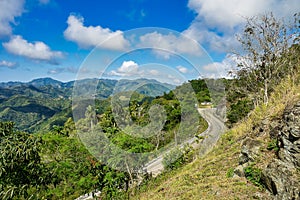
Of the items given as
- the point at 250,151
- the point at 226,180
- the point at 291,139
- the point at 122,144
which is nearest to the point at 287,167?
the point at 291,139

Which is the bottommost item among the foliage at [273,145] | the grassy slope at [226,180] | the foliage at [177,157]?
the foliage at [177,157]

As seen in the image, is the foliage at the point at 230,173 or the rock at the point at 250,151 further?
the foliage at the point at 230,173

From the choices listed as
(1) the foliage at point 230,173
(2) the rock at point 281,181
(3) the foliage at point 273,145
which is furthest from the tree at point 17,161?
(3) the foliage at point 273,145

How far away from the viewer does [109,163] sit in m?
9.86

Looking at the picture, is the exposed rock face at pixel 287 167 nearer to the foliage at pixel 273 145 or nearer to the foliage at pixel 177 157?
the foliage at pixel 273 145

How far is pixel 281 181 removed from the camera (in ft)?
11.3

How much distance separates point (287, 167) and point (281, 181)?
258 millimetres

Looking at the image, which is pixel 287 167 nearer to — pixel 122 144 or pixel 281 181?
pixel 281 181

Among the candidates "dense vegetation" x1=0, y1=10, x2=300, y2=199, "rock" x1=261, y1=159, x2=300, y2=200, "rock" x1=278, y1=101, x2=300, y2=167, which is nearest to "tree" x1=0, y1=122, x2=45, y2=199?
"dense vegetation" x1=0, y1=10, x2=300, y2=199

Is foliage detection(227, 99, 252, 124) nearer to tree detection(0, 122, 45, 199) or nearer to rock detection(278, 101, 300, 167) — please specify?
rock detection(278, 101, 300, 167)

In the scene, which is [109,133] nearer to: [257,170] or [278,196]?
[257,170]

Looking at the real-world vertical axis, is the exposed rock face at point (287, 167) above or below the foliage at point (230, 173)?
above

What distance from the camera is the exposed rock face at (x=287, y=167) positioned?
3.26 meters

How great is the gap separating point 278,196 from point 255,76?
18.9 feet
